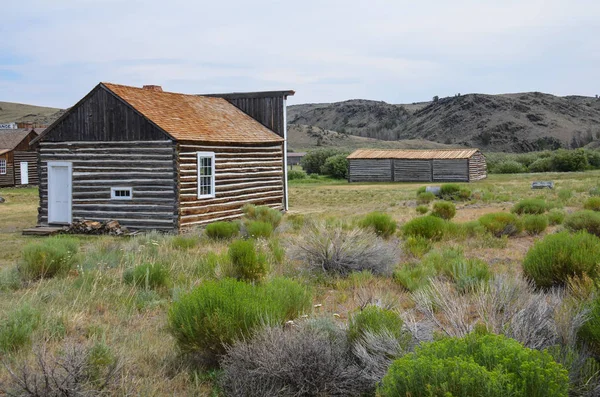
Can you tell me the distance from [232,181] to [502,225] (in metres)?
8.09

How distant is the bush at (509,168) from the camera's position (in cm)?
4875

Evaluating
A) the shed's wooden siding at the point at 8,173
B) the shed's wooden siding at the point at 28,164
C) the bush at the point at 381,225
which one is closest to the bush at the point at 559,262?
the bush at the point at 381,225

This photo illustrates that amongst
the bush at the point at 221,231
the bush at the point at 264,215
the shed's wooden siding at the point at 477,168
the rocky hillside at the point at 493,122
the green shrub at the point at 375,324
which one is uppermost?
the rocky hillside at the point at 493,122

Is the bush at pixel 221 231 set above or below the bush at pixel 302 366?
above

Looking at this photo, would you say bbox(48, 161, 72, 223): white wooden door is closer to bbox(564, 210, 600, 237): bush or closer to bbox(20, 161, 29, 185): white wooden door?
bbox(564, 210, 600, 237): bush

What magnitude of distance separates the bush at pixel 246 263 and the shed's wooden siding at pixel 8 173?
32.9 metres

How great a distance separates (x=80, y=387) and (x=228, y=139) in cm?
1327

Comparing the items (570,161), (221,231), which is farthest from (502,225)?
(570,161)

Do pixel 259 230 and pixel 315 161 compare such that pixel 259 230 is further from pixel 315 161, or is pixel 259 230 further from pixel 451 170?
pixel 315 161

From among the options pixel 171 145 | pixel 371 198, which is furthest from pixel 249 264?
pixel 371 198

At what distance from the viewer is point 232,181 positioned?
57.9ft

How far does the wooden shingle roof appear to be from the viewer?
51.5ft

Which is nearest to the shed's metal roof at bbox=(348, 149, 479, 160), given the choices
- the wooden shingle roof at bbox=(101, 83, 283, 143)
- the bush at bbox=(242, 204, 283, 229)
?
the wooden shingle roof at bbox=(101, 83, 283, 143)

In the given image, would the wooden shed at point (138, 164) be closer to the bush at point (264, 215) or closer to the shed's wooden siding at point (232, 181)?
the shed's wooden siding at point (232, 181)
